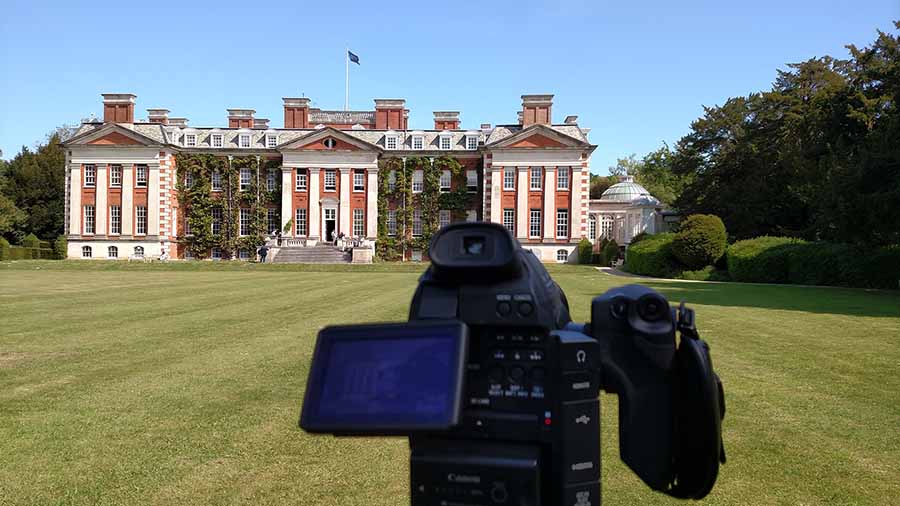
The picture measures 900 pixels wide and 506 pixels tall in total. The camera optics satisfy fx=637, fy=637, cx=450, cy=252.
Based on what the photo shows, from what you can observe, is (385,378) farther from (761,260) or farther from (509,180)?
(509,180)

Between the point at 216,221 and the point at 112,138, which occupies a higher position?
the point at 112,138

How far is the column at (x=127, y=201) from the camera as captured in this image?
4928cm

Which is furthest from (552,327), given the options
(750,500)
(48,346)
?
(48,346)

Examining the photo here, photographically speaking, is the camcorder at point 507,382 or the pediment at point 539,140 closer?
the camcorder at point 507,382

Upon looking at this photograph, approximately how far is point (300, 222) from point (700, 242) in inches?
1228

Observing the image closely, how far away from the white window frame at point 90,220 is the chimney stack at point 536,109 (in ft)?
113

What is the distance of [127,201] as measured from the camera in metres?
49.3

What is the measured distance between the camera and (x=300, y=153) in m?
49.4

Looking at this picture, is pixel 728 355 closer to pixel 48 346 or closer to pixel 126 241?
pixel 48 346

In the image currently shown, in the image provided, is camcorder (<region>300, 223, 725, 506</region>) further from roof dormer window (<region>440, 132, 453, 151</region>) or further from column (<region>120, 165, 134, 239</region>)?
column (<region>120, 165, 134, 239</region>)

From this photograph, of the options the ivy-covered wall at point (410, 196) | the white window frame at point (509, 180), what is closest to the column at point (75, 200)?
the ivy-covered wall at point (410, 196)

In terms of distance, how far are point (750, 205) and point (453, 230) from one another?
42.9 meters

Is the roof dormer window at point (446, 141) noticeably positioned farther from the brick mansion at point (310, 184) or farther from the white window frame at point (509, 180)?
the white window frame at point (509, 180)

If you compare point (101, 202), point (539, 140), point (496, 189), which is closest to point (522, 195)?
point (496, 189)
